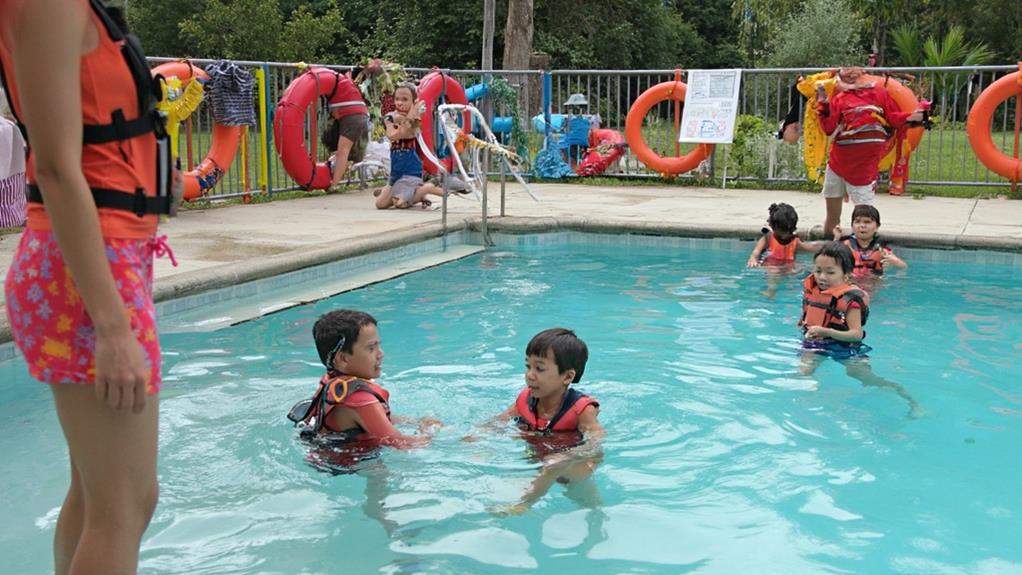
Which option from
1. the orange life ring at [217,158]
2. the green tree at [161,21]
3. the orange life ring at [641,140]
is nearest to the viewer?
the orange life ring at [217,158]

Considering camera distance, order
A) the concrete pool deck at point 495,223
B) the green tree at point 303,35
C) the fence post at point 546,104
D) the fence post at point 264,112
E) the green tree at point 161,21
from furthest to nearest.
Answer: the green tree at point 161,21 → the green tree at point 303,35 → the fence post at point 546,104 → the fence post at point 264,112 → the concrete pool deck at point 495,223

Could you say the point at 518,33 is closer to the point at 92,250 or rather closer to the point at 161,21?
the point at 161,21

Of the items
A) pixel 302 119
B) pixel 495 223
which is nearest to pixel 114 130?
pixel 495 223

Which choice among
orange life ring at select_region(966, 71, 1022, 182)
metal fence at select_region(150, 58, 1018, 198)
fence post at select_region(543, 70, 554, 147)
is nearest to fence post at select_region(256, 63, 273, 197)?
metal fence at select_region(150, 58, 1018, 198)

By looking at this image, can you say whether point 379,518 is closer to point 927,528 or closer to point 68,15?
point 927,528

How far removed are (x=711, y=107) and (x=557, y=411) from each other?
1063 cm

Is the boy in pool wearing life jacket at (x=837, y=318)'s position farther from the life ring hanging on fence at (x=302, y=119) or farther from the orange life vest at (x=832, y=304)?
the life ring hanging on fence at (x=302, y=119)

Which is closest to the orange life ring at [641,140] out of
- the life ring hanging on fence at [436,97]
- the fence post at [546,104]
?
the fence post at [546,104]

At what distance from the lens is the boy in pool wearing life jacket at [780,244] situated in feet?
28.5

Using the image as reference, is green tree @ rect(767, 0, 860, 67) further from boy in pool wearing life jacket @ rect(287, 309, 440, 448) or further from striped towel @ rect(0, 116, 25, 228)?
boy in pool wearing life jacket @ rect(287, 309, 440, 448)

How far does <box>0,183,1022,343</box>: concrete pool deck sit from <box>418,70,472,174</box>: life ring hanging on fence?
0.92 metres

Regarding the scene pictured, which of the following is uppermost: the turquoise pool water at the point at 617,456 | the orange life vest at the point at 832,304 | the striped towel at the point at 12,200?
the striped towel at the point at 12,200

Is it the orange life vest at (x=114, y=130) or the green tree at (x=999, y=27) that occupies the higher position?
the green tree at (x=999, y=27)

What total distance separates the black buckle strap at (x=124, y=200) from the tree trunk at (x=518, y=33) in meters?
19.0
